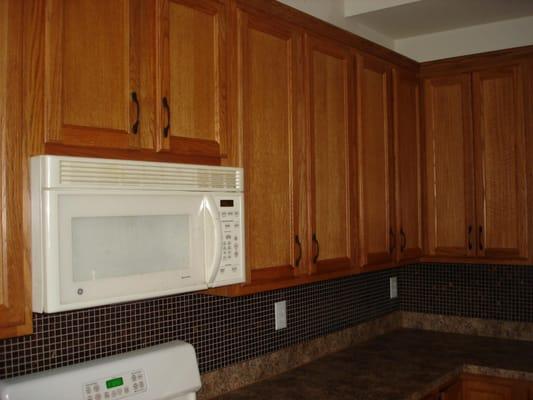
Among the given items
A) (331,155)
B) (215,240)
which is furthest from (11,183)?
(331,155)

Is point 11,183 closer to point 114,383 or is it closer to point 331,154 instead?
point 114,383

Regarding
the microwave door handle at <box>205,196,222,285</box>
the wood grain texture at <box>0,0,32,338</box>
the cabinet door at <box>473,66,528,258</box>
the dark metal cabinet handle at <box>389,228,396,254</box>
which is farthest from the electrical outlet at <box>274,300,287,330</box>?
the wood grain texture at <box>0,0,32,338</box>

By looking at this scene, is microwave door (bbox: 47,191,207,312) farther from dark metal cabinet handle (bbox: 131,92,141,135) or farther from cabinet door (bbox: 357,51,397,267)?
cabinet door (bbox: 357,51,397,267)

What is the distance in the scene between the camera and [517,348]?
2963 mm

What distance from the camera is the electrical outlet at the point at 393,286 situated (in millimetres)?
3445

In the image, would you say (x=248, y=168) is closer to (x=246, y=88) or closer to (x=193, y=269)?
(x=246, y=88)

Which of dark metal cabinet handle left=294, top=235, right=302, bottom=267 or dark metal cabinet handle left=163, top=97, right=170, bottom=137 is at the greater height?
dark metal cabinet handle left=163, top=97, right=170, bottom=137

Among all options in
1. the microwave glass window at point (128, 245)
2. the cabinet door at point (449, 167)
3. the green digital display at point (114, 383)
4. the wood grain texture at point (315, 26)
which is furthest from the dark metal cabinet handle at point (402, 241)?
the green digital display at point (114, 383)

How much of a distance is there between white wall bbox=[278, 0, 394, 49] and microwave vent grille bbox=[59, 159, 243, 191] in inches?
49.1

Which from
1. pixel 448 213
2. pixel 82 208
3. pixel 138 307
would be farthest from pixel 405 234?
pixel 82 208

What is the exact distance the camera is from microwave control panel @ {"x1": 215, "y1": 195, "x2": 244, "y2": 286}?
5.95 feet

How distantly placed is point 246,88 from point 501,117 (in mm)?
1595

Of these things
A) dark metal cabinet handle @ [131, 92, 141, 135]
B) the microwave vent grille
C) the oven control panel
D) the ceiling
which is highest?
the ceiling

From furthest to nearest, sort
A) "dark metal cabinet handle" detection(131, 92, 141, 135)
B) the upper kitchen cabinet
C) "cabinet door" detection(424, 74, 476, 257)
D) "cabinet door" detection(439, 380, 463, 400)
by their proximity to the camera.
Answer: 1. "cabinet door" detection(424, 74, 476, 257)
2. "cabinet door" detection(439, 380, 463, 400)
3. the upper kitchen cabinet
4. "dark metal cabinet handle" detection(131, 92, 141, 135)
